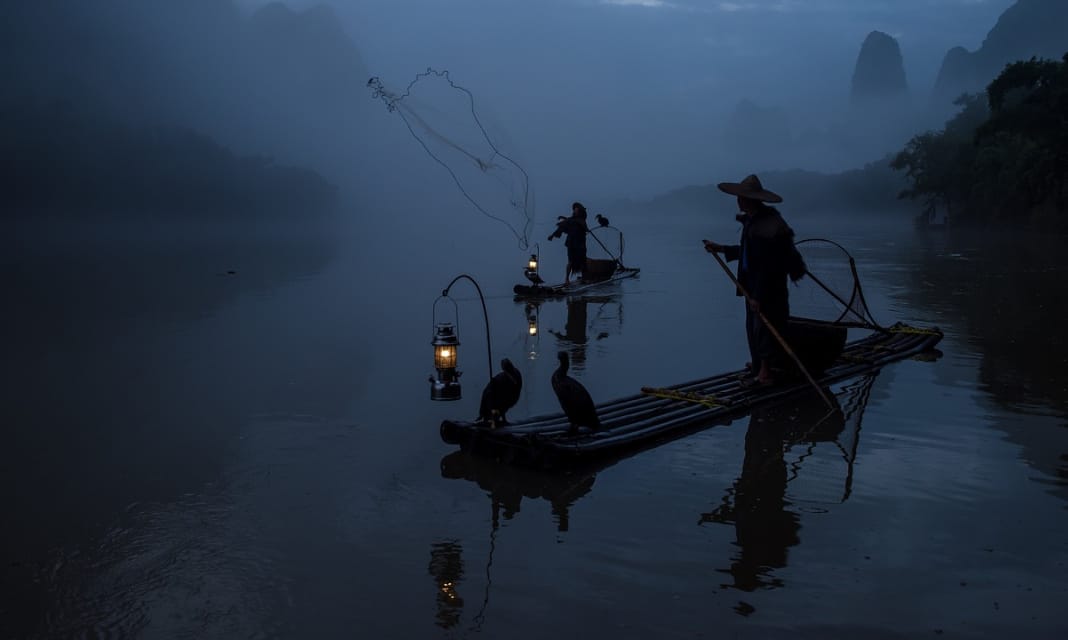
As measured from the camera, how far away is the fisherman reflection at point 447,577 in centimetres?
417

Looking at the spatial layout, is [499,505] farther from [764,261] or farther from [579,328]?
[579,328]

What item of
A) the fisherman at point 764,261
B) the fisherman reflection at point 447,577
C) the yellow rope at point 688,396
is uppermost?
the fisherman at point 764,261

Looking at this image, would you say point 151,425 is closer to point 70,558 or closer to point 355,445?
point 355,445

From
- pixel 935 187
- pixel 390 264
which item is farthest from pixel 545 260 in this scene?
pixel 935 187

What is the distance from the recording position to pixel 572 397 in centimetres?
628

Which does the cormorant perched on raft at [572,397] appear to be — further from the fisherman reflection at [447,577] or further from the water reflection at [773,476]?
the fisherman reflection at [447,577]

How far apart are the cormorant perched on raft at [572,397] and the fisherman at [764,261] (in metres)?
2.38

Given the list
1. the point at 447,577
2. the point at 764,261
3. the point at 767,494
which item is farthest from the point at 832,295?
the point at 447,577

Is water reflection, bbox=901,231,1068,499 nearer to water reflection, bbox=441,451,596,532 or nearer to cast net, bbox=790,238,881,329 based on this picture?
cast net, bbox=790,238,881,329

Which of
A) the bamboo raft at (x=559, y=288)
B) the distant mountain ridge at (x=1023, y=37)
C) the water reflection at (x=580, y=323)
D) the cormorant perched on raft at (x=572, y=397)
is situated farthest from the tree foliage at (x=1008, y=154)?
the distant mountain ridge at (x=1023, y=37)

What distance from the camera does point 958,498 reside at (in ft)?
18.8

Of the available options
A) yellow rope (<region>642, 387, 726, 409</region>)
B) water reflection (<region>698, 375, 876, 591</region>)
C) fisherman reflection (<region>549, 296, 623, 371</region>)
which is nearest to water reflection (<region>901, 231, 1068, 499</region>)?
water reflection (<region>698, 375, 876, 591</region>)

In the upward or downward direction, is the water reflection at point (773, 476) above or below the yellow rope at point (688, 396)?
below

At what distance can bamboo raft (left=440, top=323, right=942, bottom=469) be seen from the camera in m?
6.18
